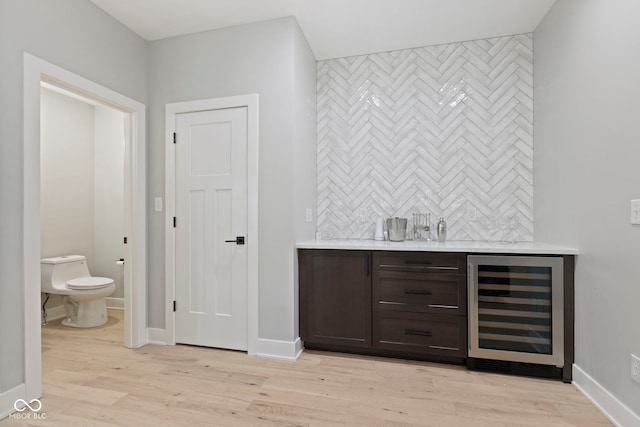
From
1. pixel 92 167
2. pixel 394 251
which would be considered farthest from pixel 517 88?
pixel 92 167

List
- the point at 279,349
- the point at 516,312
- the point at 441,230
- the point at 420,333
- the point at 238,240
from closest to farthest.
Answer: the point at 516,312 < the point at 420,333 < the point at 279,349 < the point at 238,240 < the point at 441,230

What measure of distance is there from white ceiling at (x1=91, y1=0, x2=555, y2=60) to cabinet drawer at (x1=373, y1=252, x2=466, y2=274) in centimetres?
195

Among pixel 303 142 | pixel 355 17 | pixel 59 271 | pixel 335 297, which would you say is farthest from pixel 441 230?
pixel 59 271

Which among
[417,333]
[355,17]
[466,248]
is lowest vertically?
[417,333]

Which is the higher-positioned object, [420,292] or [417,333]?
[420,292]

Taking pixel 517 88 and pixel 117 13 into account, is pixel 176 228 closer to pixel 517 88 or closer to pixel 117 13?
pixel 117 13

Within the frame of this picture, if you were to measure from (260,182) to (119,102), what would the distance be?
1.36 metres

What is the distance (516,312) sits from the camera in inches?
90.1

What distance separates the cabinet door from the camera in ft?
8.51

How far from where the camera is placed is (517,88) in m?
2.89

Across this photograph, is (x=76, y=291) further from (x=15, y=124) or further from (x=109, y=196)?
(x=15, y=124)

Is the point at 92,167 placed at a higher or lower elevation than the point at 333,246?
higher

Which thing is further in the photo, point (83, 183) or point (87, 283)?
point (83, 183)

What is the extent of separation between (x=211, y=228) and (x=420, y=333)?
196 centimetres
